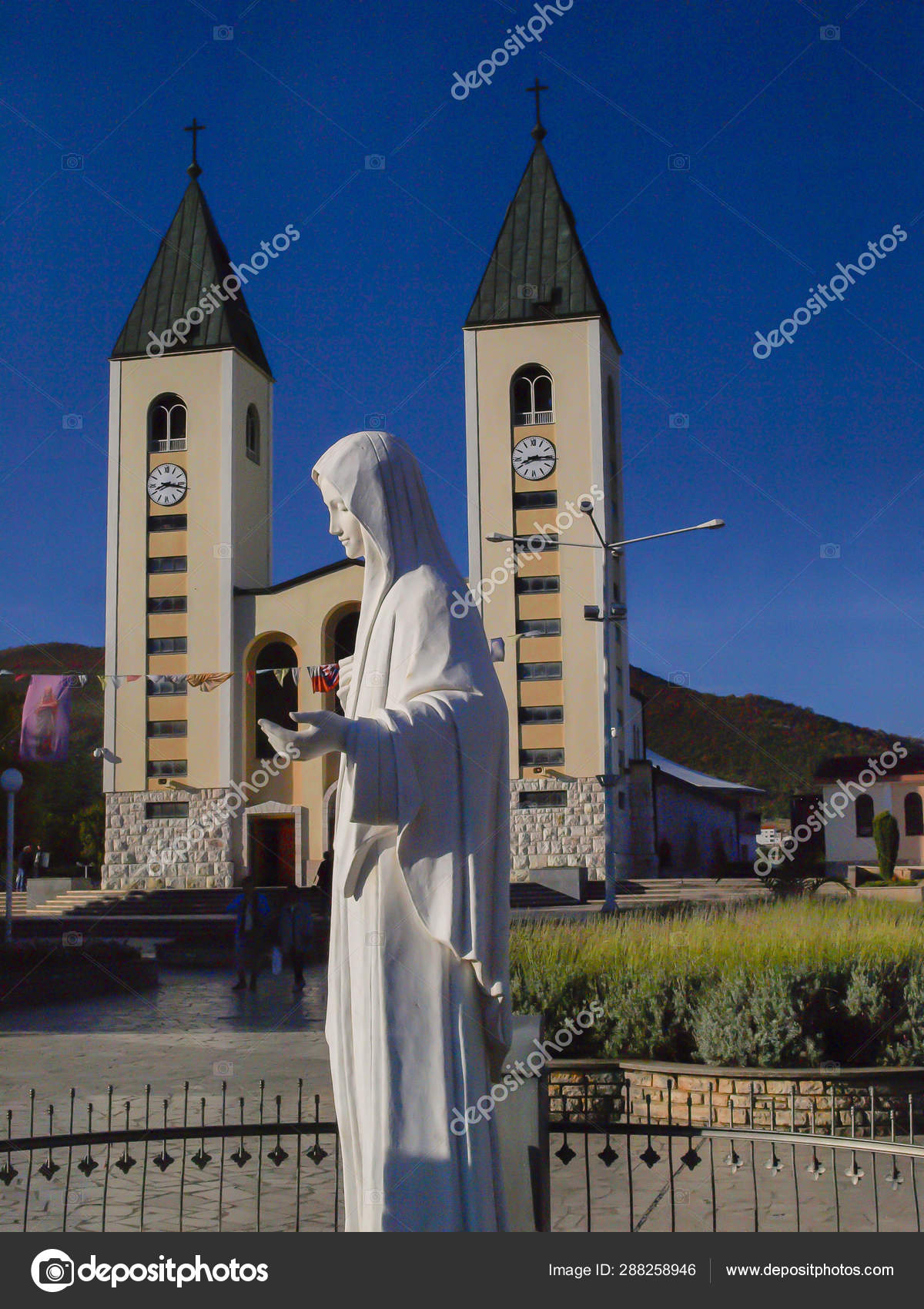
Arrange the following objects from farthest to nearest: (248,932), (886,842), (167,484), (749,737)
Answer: (749,737) → (167,484) → (886,842) → (248,932)

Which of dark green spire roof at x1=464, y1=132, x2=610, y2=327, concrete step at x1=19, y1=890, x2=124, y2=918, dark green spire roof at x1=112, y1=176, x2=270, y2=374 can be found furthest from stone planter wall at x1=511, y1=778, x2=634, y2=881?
dark green spire roof at x1=112, y1=176, x2=270, y2=374

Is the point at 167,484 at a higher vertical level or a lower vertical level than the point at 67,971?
higher

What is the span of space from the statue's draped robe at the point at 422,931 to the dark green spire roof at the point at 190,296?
42.2 metres

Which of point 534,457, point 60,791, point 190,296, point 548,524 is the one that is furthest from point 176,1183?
point 60,791

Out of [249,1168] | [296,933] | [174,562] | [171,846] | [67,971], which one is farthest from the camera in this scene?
[174,562]

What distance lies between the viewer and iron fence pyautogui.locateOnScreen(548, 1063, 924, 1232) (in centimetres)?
493

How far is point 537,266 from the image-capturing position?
1687 inches

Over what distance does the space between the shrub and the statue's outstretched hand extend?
36021mm

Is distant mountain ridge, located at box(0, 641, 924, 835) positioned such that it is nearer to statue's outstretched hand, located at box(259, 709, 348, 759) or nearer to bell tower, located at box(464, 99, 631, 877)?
bell tower, located at box(464, 99, 631, 877)
